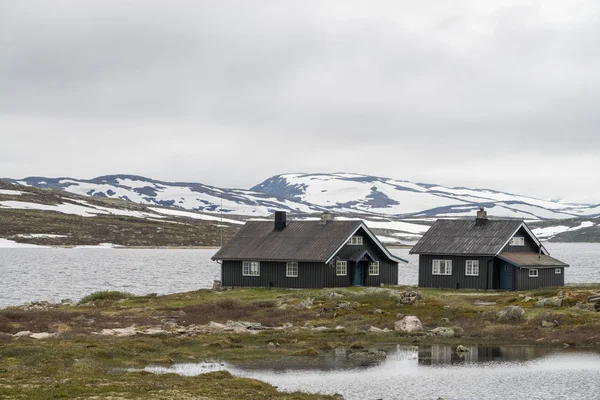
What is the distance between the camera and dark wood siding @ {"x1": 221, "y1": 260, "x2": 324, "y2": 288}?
256 feet

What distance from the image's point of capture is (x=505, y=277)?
3142 inches

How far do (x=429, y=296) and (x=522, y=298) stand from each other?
268 inches

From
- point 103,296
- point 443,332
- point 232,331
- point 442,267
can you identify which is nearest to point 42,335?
point 232,331

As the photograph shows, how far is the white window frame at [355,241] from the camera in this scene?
80.6 m

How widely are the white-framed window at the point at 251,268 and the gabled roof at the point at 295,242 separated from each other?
0.76 meters

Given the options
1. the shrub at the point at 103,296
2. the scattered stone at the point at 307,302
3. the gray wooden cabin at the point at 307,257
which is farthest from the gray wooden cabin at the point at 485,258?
the shrub at the point at 103,296

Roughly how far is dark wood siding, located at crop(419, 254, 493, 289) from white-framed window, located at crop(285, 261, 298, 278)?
1205 cm

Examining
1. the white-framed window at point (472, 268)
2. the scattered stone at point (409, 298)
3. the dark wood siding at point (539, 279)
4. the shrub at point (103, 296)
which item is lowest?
the shrub at point (103, 296)

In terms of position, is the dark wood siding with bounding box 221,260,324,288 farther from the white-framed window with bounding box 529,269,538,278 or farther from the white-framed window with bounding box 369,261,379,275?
the white-framed window with bounding box 529,269,538,278

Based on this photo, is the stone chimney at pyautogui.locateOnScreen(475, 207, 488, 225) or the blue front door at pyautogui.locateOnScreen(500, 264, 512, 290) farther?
the stone chimney at pyautogui.locateOnScreen(475, 207, 488, 225)

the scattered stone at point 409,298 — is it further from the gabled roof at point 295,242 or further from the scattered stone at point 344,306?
the gabled roof at point 295,242

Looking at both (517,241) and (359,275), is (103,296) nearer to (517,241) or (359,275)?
(359,275)

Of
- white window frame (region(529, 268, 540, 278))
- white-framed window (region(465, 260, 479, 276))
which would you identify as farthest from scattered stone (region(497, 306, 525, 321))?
white window frame (region(529, 268, 540, 278))

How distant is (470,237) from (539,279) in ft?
23.2
